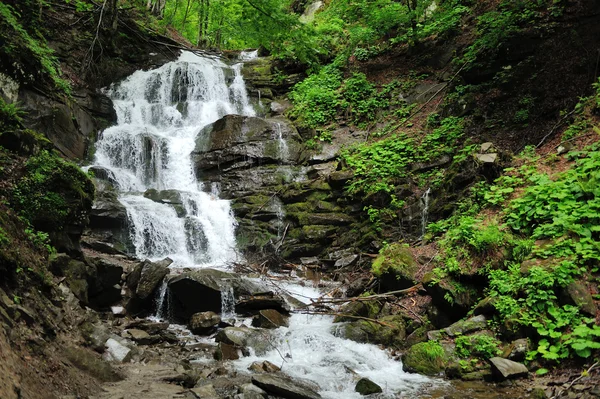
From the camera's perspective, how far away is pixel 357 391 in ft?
18.5

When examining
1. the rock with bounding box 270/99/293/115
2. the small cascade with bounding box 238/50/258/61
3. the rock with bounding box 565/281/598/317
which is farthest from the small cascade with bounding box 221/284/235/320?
the small cascade with bounding box 238/50/258/61

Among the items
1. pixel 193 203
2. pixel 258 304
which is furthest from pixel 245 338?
pixel 193 203

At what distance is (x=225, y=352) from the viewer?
22.6 feet

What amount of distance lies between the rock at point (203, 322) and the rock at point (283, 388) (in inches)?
120

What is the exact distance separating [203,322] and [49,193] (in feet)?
12.5

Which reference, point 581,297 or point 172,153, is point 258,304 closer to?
point 581,297

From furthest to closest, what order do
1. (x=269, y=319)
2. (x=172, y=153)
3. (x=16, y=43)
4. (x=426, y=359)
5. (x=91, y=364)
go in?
(x=172, y=153), (x=16, y=43), (x=269, y=319), (x=426, y=359), (x=91, y=364)

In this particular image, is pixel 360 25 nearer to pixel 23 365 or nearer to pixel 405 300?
pixel 405 300

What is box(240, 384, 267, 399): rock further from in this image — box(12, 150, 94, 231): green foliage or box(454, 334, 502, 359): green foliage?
box(12, 150, 94, 231): green foliage

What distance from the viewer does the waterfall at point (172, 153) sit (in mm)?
12281

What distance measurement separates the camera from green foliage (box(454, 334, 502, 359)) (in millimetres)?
5758

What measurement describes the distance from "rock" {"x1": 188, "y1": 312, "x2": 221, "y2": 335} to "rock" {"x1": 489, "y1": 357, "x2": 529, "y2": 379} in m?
5.31

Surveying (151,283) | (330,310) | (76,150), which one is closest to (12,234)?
(151,283)

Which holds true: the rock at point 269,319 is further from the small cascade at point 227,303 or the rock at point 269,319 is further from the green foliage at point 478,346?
the green foliage at point 478,346
